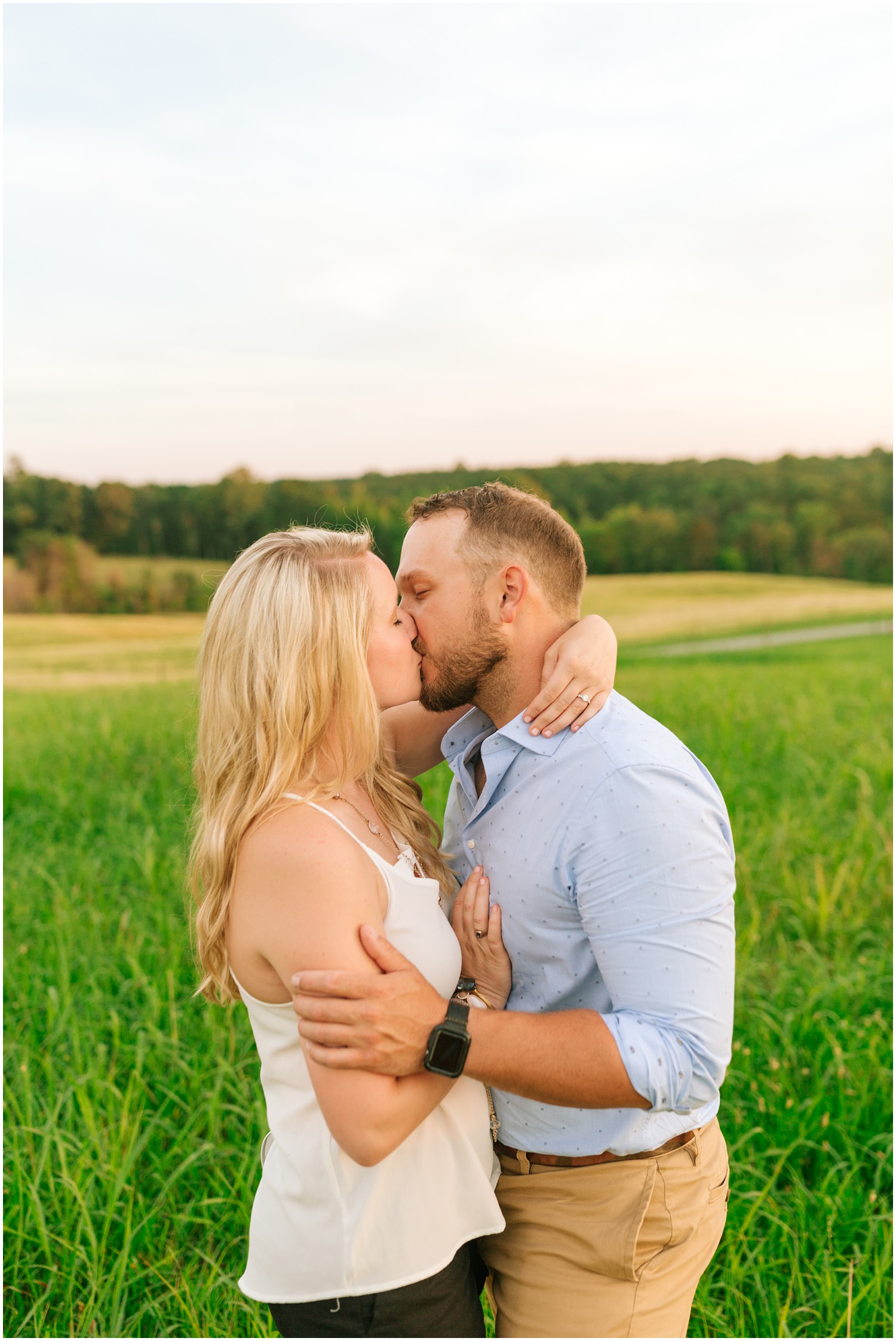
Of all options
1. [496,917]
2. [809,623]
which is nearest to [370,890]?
[496,917]

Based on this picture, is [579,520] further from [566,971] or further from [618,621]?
[566,971]

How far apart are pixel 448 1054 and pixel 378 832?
434 mm

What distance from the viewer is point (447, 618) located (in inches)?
78.1

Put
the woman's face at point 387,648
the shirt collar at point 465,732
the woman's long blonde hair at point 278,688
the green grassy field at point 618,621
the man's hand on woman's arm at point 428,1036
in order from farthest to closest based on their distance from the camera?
the green grassy field at point 618,621 → the shirt collar at point 465,732 → the woman's face at point 387,648 → the woman's long blonde hair at point 278,688 → the man's hand on woman's arm at point 428,1036

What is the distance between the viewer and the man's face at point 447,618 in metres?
1.98

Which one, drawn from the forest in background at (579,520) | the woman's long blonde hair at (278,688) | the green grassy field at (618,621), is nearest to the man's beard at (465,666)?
the woman's long blonde hair at (278,688)

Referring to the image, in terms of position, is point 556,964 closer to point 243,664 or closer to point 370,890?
point 370,890

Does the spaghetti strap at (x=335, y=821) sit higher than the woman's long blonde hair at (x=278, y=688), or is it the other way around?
the woman's long blonde hair at (x=278, y=688)

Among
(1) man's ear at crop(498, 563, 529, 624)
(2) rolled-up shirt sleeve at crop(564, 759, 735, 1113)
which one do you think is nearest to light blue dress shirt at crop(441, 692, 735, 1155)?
(2) rolled-up shirt sleeve at crop(564, 759, 735, 1113)

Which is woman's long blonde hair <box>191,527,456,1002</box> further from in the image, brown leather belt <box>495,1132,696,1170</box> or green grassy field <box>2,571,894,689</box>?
green grassy field <box>2,571,894,689</box>

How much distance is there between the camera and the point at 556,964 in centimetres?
179

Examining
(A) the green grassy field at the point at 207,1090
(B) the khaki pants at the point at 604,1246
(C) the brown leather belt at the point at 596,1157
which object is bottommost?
(A) the green grassy field at the point at 207,1090

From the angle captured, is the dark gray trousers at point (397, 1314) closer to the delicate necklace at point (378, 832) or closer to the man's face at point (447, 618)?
the delicate necklace at point (378, 832)

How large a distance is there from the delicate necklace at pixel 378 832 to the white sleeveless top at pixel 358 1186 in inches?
2.1
